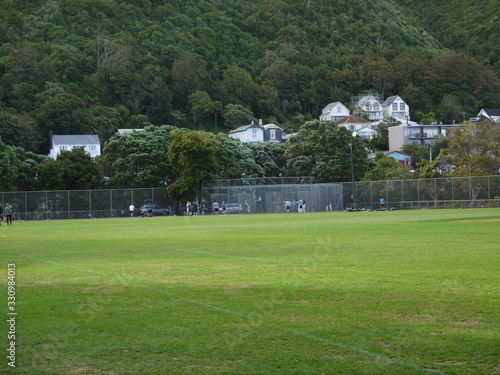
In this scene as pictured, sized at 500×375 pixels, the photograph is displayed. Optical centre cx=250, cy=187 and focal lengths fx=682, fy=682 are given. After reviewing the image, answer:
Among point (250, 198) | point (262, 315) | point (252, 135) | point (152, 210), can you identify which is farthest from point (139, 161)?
point (262, 315)

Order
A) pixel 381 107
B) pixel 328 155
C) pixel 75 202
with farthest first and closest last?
1. pixel 381 107
2. pixel 328 155
3. pixel 75 202

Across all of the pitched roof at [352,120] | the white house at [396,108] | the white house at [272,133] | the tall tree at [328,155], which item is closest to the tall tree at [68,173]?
the tall tree at [328,155]

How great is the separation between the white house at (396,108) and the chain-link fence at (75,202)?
121m

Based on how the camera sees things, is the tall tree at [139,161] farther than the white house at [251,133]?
No

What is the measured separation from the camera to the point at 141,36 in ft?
611

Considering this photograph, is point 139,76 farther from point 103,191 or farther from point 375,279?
point 375,279

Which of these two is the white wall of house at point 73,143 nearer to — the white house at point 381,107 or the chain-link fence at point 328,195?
the chain-link fence at point 328,195

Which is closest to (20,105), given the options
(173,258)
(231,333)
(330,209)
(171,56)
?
(171,56)

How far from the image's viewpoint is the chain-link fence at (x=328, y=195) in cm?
6731

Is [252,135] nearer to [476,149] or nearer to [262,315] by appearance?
[476,149]

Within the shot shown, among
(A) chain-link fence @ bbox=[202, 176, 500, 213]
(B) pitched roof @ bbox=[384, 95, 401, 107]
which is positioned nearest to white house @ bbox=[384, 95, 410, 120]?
(B) pitched roof @ bbox=[384, 95, 401, 107]

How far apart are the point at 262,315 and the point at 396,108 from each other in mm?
184611

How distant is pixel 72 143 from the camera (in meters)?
133

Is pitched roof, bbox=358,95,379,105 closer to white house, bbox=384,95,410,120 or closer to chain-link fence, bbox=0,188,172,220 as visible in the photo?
white house, bbox=384,95,410,120
